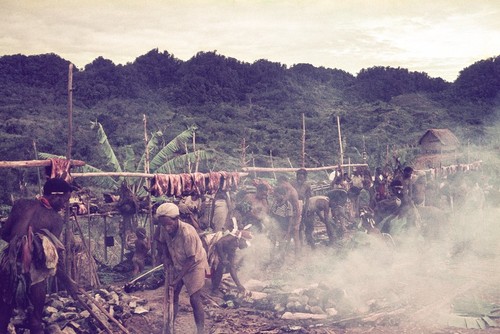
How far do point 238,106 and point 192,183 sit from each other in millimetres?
47112

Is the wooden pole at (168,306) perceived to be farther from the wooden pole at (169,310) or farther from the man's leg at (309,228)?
the man's leg at (309,228)

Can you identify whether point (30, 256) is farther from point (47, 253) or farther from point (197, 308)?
point (197, 308)

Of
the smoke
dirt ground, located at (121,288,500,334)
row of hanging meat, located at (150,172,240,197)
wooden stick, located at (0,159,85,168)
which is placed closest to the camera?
wooden stick, located at (0,159,85,168)

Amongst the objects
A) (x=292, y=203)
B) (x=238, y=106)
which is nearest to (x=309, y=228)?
(x=292, y=203)

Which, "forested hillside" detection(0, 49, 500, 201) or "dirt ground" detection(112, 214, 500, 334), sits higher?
"forested hillside" detection(0, 49, 500, 201)

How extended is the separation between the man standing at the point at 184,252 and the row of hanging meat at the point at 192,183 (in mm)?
2943

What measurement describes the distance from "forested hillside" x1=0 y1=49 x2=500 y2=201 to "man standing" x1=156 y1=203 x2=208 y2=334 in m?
18.3

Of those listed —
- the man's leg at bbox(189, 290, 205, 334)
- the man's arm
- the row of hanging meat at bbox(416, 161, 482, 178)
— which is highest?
the row of hanging meat at bbox(416, 161, 482, 178)

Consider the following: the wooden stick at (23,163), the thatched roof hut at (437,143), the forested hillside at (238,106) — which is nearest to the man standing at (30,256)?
the wooden stick at (23,163)

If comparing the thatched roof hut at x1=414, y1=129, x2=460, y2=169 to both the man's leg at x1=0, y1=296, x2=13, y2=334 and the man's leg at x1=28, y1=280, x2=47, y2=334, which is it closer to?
the man's leg at x1=28, y1=280, x2=47, y2=334

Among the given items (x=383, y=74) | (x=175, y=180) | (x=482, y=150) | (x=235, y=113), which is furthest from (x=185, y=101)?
(x=175, y=180)

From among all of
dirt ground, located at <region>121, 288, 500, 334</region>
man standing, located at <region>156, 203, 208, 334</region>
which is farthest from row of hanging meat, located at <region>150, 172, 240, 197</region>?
man standing, located at <region>156, 203, 208, 334</region>

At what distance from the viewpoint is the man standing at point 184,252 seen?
6.19 metres

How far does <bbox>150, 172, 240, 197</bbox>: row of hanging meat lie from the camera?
368 inches
